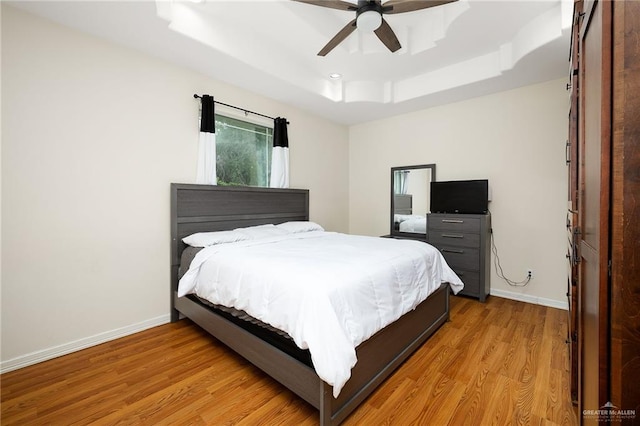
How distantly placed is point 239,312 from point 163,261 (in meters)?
1.29

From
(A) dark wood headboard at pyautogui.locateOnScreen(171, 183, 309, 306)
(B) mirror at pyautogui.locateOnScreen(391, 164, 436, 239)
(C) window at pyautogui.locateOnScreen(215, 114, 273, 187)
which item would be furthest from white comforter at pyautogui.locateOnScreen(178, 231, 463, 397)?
(B) mirror at pyautogui.locateOnScreen(391, 164, 436, 239)

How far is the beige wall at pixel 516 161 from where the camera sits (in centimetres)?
317

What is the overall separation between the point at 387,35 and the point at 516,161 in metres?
2.36

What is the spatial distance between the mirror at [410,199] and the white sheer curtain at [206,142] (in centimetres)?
278

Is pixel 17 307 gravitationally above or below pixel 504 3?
below

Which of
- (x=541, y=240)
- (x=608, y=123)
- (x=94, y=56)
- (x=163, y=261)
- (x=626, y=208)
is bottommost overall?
(x=163, y=261)

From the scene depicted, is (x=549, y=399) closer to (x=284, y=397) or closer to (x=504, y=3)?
(x=284, y=397)

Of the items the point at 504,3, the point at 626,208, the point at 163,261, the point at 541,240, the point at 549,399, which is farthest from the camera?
the point at 541,240

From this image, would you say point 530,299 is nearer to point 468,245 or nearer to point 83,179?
point 468,245

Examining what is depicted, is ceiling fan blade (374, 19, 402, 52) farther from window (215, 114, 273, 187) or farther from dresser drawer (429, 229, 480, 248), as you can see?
dresser drawer (429, 229, 480, 248)

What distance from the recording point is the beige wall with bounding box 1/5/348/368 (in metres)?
2.04

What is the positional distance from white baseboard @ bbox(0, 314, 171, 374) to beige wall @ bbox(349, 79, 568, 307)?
154 inches

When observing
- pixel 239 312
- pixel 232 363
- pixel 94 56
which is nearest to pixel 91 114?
pixel 94 56

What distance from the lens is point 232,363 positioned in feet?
6.89
